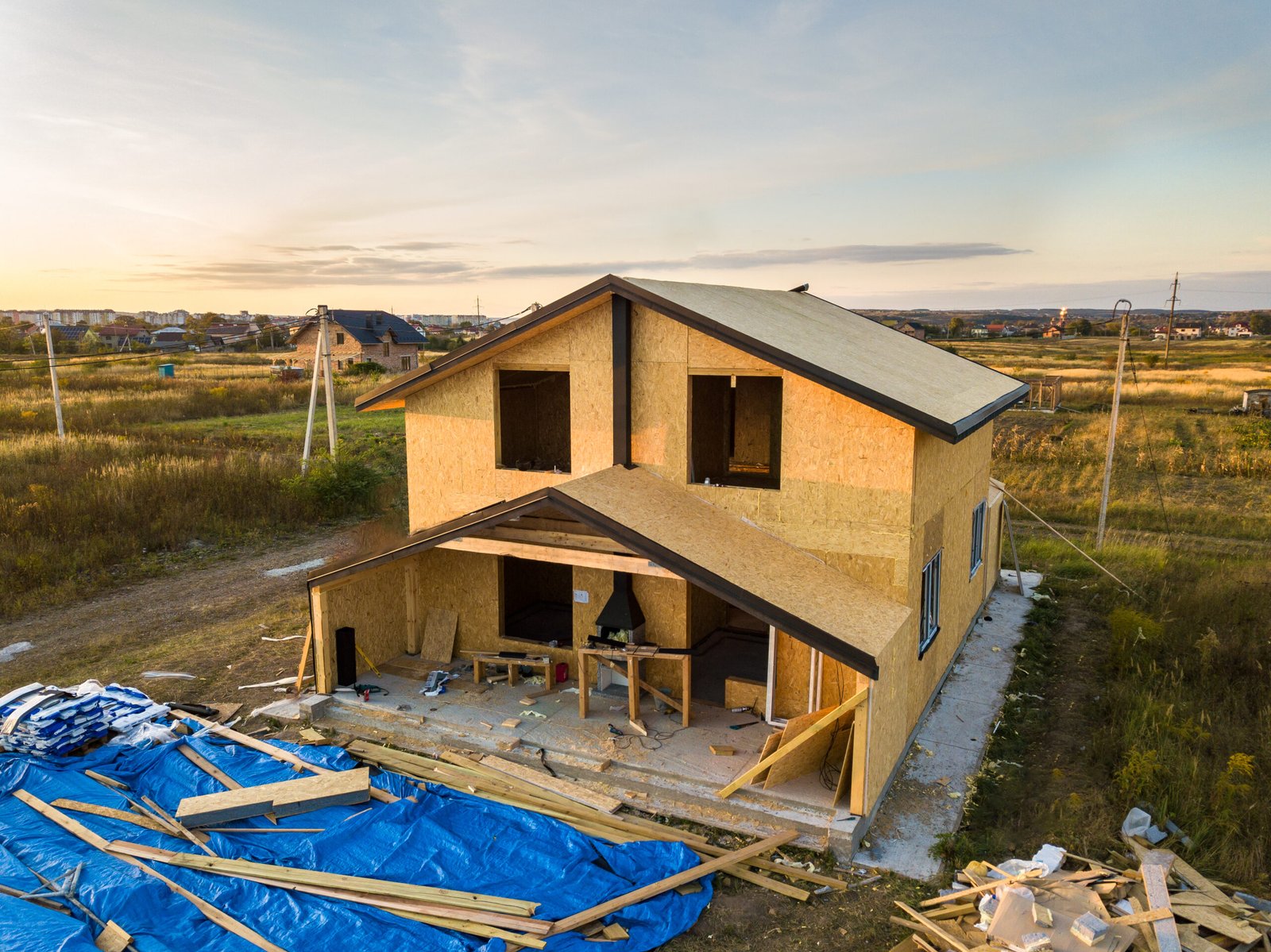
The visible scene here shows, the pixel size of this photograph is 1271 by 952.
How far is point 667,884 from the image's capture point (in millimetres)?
7848

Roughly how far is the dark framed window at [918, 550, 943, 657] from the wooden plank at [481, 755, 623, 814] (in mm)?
4304

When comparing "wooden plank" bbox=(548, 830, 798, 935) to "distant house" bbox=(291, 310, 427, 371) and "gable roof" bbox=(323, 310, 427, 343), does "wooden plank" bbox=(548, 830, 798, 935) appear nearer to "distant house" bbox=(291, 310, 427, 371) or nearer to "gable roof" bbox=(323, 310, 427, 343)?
"distant house" bbox=(291, 310, 427, 371)

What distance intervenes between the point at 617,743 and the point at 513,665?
2.36m

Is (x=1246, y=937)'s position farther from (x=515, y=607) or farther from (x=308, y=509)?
(x=308, y=509)

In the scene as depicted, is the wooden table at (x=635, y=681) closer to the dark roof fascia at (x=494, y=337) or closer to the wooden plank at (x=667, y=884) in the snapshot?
the wooden plank at (x=667, y=884)

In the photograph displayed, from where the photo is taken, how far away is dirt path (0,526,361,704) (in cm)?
1315

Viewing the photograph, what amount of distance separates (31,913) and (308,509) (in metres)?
16.2

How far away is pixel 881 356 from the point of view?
13.2m

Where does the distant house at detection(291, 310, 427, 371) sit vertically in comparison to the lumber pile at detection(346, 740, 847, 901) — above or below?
above

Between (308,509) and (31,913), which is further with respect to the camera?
(308,509)

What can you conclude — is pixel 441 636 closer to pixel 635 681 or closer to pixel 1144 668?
pixel 635 681

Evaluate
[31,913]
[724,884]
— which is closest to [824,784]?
[724,884]

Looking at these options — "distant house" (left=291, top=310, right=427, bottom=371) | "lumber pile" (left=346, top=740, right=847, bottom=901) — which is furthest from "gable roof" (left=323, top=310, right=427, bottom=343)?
"lumber pile" (left=346, top=740, right=847, bottom=901)

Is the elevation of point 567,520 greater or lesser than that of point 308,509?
greater
